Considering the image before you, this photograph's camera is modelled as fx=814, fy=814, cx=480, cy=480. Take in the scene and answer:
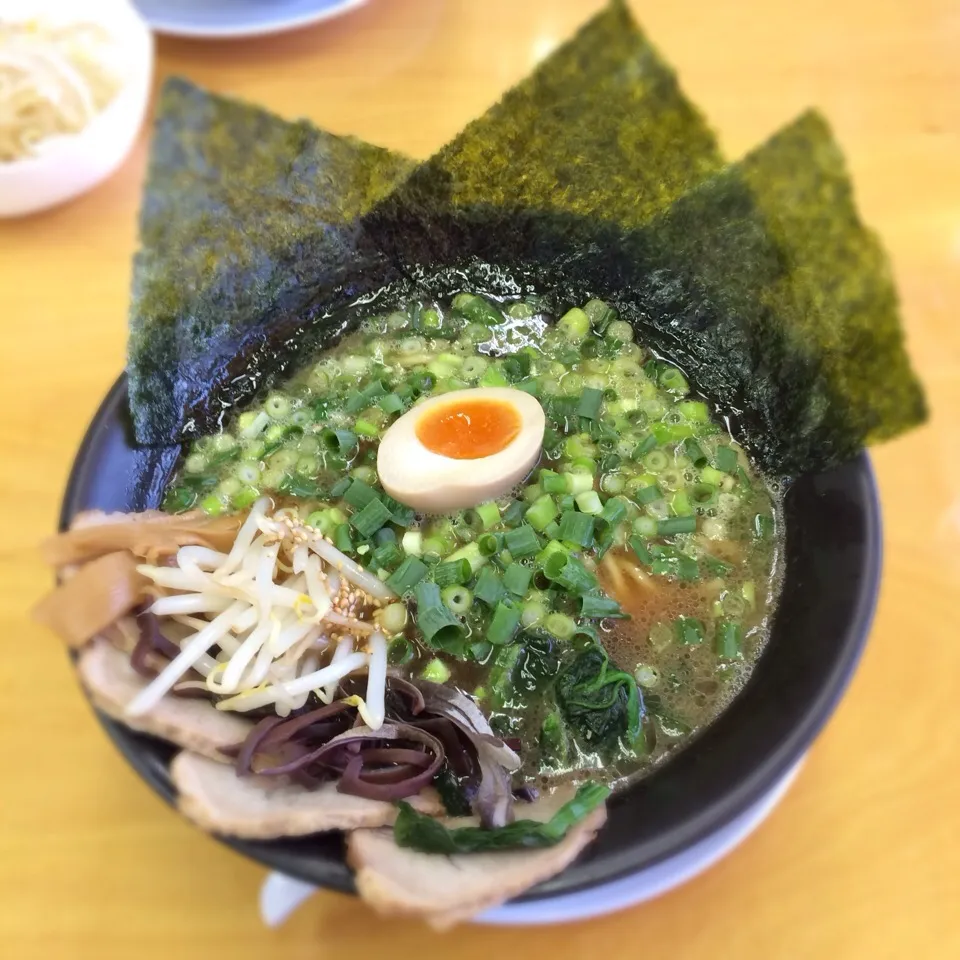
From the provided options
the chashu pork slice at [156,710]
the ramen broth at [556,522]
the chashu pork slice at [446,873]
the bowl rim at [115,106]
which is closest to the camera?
the chashu pork slice at [446,873]

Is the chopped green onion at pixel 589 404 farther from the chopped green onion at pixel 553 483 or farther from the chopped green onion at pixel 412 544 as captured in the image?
the chopped green onion at pixel 412 544

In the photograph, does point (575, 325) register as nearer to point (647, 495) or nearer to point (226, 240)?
point (647, 495)

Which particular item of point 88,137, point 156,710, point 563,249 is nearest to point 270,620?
point 156,710

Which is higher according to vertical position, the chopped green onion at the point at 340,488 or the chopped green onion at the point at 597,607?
the chopped green onion at the point at 340,488

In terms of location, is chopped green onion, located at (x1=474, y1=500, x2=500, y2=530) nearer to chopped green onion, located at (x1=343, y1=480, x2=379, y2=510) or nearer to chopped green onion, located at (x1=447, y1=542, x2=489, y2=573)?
chopped green onion, located at (x1=447, y1=542, x2=489, y2=573)

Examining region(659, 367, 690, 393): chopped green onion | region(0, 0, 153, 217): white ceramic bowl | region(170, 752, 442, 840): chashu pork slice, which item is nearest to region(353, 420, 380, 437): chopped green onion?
region(659, 367, 690, 393): chopped green onion

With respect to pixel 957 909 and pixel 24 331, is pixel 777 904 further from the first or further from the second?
pixel 24 331

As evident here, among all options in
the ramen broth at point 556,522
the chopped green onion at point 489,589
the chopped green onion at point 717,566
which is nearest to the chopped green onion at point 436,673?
the ramen broth at point 556,522

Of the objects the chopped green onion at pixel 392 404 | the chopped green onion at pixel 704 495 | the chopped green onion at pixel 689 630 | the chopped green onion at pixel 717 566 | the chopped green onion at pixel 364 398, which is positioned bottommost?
the chopped green onion at pixel 689 630
